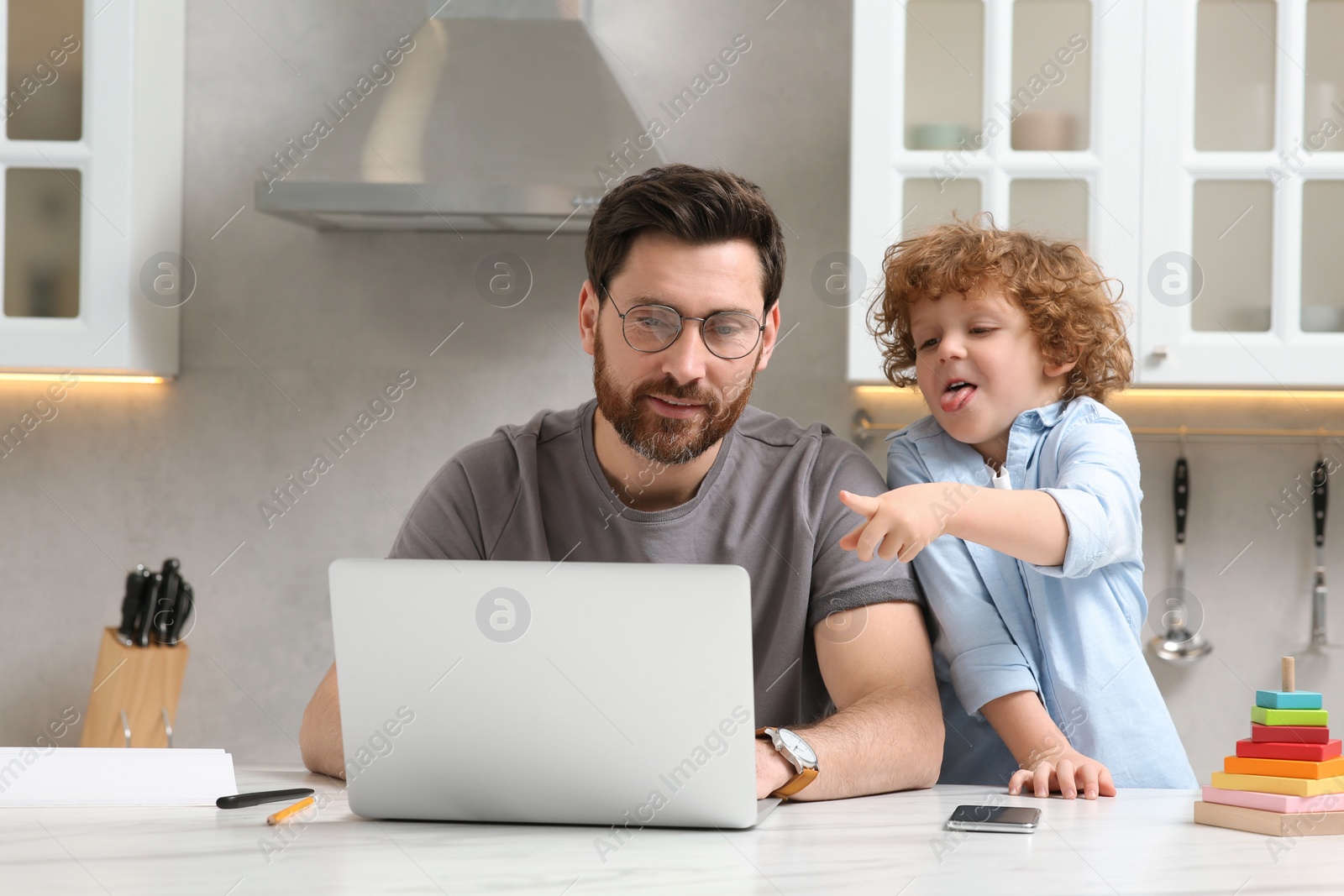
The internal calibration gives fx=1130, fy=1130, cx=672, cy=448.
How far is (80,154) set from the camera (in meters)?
2.14

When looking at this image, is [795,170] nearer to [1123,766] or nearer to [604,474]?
[604,474]

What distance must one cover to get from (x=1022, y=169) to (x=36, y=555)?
2.17 metres

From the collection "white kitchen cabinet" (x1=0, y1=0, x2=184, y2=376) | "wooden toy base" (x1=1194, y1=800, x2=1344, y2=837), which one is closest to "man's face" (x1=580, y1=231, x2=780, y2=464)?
"wooden toy base" (x1=1194, y1=800, x2=1344, y2=837)

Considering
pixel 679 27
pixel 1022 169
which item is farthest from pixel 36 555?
pixel 1022 169

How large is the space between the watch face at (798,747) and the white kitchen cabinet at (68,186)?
167cm

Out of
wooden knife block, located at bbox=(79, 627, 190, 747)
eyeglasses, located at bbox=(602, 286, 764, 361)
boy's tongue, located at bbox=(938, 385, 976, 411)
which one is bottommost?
wooden knife block, located at bbox=(79, 627, 190, 747)

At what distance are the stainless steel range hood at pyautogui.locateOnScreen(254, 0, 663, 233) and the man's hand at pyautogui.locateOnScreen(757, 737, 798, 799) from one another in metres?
1.16

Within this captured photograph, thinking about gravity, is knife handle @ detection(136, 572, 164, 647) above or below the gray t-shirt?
below

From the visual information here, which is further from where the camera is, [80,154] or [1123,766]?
[80,154]

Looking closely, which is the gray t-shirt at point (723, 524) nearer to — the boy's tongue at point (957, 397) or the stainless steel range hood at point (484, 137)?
the boy's tongue at point (957, 397)

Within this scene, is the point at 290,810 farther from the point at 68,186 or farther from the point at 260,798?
the point at 68,186

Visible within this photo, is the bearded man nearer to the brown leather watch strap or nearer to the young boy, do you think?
the young boy

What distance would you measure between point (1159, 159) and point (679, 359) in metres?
1.13

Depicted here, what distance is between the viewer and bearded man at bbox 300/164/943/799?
137 centimetres
